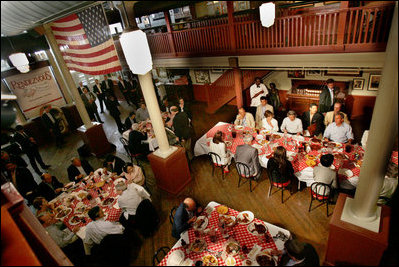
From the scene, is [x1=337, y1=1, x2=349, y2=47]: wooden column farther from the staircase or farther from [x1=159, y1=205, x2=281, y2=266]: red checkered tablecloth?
[x1=159, y1=205, x2=281, y2=266]: red checkered tablecloth

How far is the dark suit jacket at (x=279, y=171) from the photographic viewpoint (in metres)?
5.07

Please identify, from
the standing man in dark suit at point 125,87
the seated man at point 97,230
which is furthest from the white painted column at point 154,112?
the standing man in dark suit at point 125,87

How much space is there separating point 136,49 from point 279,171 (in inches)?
150

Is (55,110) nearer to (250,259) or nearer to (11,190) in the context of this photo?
(11,190)

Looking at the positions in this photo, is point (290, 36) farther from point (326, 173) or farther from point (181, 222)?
point (181, 222)

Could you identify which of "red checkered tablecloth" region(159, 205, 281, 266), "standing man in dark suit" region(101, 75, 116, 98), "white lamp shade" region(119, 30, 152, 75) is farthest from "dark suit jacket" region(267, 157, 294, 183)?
"standing man in dark suit" region(101, 75, 116, 98)

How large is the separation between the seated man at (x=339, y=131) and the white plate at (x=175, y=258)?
4468 mm

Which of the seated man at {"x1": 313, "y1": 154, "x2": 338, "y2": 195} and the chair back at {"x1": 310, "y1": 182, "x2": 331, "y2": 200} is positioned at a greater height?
the seated man at {"x1": 313, "y1": 154, "x2": 338, "y2": 195}

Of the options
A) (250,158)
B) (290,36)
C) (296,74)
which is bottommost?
(250,158)

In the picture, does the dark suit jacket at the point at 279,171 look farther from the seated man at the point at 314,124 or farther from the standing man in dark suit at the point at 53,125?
the standing man in dark suit at the point at 53,125

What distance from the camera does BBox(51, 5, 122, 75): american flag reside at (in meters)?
4.83

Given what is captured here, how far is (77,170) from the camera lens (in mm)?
6316

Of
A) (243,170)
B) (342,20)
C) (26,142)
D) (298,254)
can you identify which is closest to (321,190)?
(243,170)

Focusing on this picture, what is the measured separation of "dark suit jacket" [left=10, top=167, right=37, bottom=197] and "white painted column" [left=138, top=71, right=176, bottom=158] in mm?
3627
